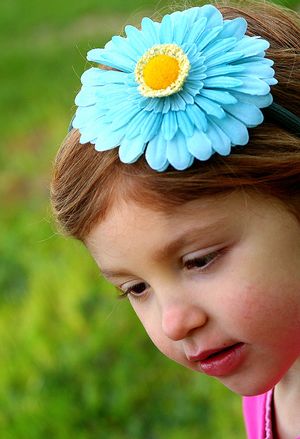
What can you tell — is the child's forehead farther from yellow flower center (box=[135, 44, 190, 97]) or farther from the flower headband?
yellow flower center (box=[135, 44, 190, 97])

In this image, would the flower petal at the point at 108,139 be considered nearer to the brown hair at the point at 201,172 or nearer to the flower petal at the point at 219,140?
the brown hair at the point at 201,172

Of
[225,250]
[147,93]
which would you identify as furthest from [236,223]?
[147,93]

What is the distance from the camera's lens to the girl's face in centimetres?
185

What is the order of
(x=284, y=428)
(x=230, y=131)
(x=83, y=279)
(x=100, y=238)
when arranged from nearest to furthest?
(x=230, y=131) → (x=100, y=238) → (x=284, y=428) → (x=83, y=279)

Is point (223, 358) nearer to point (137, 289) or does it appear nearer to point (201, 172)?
point (137, 289)

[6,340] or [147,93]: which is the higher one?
[6,340]

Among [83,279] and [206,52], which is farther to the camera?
[83,279]

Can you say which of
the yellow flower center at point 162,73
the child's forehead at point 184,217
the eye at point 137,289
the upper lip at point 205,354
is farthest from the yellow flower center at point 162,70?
the upper lip at point 205,354

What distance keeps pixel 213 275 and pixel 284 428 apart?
50 cm

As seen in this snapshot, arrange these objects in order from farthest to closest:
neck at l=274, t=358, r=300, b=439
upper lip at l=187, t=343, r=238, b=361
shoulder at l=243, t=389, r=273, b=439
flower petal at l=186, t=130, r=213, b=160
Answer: shoulder at l=243, t=389, r=273, b=439 < neck at l=274, t=358, r=300, b=439 < upper lip at l=187, t=343, r=238, b=361 < flower petal at l=186, t=130, r=213, b=160

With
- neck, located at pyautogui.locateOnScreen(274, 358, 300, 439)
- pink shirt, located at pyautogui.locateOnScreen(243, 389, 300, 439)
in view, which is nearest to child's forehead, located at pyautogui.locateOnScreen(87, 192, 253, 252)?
neck, located at pyautogui.locateOnScreen(274, 358, 300, 439)

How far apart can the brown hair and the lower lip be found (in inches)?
11.5

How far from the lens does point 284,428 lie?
217 cm

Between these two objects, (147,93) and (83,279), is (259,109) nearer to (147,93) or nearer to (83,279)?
(147,93)
